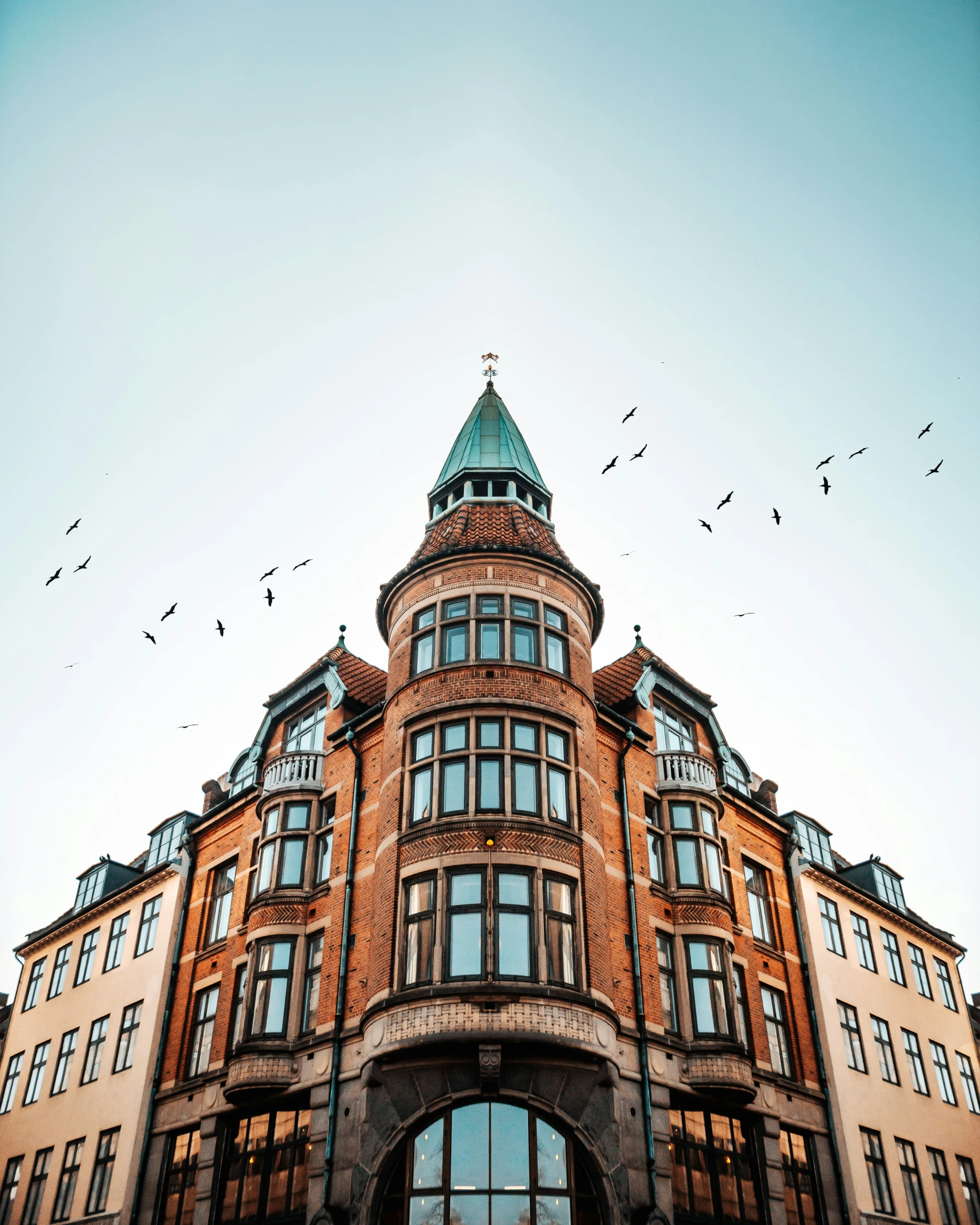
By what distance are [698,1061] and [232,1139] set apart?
1198 cm

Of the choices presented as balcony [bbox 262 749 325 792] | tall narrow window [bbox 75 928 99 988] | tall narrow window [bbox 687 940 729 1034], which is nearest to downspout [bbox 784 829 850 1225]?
tall narrow window [bbox 687 940 729 1034]

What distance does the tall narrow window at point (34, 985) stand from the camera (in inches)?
1576

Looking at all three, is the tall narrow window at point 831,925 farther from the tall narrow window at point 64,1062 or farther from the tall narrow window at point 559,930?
the tall narrow window at point 64,1062

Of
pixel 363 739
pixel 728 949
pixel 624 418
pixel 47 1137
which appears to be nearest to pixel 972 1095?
pixel 728 949

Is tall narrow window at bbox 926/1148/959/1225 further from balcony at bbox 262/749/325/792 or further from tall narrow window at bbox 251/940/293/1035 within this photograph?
balcony at bbox 262/749/325/792

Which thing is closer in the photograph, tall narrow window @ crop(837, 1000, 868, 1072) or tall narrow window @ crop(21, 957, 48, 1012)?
tall narrow window @ crop(837, 1000, 868, 1072)

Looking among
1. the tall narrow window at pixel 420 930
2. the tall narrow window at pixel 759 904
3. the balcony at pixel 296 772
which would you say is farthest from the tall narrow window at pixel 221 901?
the tall narrow window at pixel 759 904

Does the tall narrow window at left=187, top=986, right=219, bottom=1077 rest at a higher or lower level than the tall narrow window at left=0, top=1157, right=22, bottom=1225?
higher

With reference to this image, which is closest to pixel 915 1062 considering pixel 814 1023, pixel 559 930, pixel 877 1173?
pixel 877 1173

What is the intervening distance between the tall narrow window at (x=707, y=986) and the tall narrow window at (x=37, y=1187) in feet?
70.9

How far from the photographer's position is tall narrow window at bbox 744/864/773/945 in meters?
31.3

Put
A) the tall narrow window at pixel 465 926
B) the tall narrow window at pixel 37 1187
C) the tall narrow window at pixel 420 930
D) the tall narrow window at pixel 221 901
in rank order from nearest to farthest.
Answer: the tall narrow window at pixel 465 926, the tall narrow window at pixel 420 930, the tall narrow window at pixel 221 901, the tall narrow window at pixel 37 1187

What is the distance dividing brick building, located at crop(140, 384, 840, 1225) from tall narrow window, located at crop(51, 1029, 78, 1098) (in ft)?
22.1

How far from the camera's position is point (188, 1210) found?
2670 centimetres
